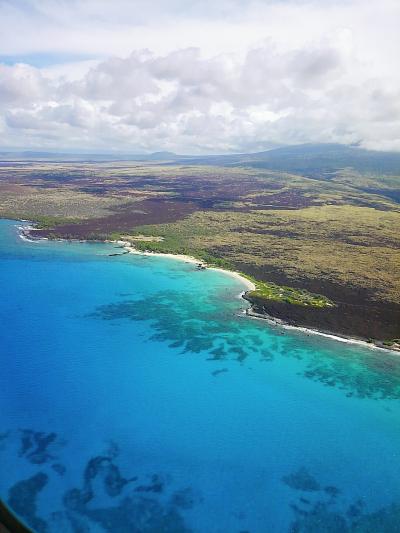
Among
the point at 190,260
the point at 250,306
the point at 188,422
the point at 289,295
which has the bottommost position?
the point at 188,422

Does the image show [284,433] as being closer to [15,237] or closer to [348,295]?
[348,295]

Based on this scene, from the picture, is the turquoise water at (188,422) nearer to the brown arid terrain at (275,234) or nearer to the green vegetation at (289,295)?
the green vegetation at (289,295)

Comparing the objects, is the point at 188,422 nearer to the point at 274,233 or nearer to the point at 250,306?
the point at 250,306

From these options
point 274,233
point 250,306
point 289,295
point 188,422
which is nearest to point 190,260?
point 289,295

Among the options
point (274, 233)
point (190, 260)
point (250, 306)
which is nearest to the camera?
point (250, 306)

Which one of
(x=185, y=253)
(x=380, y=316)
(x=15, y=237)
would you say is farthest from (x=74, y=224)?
(x=380, y=316)

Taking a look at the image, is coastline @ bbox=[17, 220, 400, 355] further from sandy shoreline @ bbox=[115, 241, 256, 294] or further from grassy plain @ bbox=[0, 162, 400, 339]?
grassy plain @ bbox=[0, 162, 400, 339]

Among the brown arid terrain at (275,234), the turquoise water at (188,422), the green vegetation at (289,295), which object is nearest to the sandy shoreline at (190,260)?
the green vegetation at (289,295)

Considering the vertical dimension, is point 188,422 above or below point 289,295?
below
